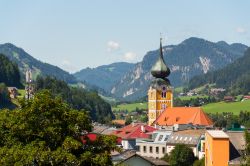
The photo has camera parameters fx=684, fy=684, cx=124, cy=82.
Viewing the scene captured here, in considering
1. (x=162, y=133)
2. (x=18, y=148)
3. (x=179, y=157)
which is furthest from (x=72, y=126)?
(x=162, y=133)

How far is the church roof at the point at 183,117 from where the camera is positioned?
130625 millimetres

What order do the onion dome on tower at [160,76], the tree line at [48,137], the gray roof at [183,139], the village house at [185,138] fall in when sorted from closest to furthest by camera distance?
the tree line at [48,137] → the village house at [185,138] → the gray roof at [183,139] → the onion dome on tower at [160,76]

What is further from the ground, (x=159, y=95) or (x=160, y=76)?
(x=160, y=76)

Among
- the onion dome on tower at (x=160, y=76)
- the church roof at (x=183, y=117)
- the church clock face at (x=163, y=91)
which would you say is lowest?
the church roof at (x=183, y=117)

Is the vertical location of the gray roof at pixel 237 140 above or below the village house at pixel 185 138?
above

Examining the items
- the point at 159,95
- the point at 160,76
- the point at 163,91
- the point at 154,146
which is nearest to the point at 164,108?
the point at 159,95

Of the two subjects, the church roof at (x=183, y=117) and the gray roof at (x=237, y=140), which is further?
the church roof at (x=183, y=117)

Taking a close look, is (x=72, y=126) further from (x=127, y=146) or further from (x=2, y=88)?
(x=2, y=88)

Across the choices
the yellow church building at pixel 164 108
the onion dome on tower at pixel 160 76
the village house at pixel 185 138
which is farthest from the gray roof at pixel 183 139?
the onion dome on tower at pixel 160 76

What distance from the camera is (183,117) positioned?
5290 inches

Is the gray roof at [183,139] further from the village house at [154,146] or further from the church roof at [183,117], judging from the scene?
the church roof at [183,117]

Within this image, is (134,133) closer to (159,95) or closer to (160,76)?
(159,95)

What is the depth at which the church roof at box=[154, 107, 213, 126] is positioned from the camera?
130625 mm

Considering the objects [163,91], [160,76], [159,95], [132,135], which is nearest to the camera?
[132,135]
